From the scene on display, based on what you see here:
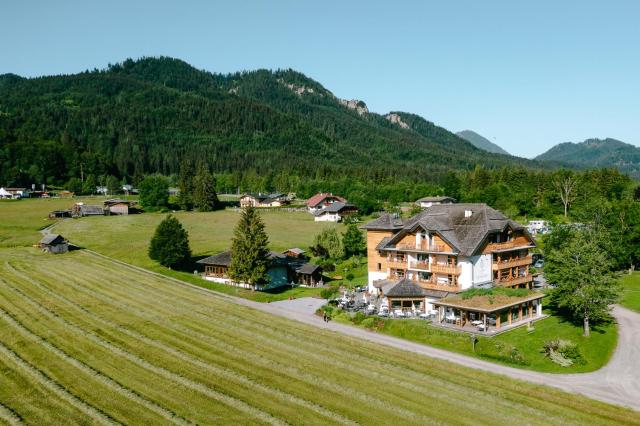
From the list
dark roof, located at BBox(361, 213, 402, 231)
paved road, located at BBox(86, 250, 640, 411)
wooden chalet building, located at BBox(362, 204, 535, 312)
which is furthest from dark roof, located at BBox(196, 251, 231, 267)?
wooden chalet building, located at BBox(362, 204, 535, 312)

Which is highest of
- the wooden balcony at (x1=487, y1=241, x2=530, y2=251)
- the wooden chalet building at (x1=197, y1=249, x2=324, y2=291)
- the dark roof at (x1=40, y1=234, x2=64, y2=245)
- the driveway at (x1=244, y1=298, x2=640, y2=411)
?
the wooden balcony at (x1=487, y1=241, x2=530, y2=251)

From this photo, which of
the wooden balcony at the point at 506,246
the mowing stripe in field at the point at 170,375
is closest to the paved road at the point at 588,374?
the wooden balcony at the point at 506,246

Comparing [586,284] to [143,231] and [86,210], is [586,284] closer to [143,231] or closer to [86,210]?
[143,231]

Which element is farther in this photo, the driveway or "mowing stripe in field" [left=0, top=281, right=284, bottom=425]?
the driveway

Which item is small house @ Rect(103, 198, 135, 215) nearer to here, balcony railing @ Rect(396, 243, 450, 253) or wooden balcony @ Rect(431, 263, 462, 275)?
balcony railing @ Rect(396, 243, 450, 253)

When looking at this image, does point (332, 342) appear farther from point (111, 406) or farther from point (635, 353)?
point (635, 353)

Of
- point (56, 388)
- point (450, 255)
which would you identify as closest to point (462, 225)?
point (450, 255)

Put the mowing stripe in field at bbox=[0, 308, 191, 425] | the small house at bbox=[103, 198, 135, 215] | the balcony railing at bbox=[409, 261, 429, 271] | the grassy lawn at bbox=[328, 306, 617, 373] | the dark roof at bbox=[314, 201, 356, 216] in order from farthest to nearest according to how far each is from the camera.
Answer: the dark roof at bbox=[314, 201, 356, 216] → the small house at bbox=[103, 198, 135, 215] → the balcony railing at bbox=[409, 261, 429, 271] → the grassy lawn at bbox=[328, 306, 617, 373] → the mowing stripe in field at bbox=[0, 308, 191, 425]
